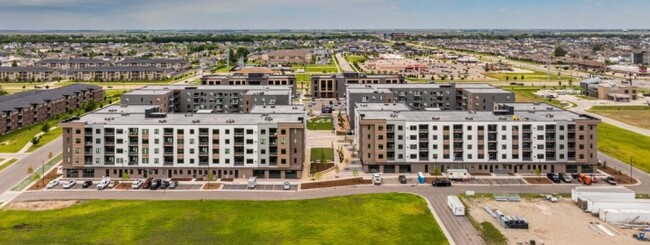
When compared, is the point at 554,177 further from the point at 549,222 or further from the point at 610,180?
the point at 549,222

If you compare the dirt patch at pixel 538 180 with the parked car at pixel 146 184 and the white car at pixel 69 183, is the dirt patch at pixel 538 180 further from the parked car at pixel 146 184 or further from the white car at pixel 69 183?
the white car at pixel 69 183

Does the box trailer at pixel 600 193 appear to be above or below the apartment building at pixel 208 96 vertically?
below

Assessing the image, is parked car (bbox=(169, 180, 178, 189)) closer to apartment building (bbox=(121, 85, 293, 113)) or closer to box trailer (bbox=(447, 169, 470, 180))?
box trailer (bbox=(447, 169, 470, 180))

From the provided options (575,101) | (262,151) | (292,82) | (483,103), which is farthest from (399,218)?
(575,101)

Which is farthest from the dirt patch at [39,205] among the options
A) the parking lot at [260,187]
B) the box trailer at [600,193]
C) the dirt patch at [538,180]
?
the box trailer at [600,193]

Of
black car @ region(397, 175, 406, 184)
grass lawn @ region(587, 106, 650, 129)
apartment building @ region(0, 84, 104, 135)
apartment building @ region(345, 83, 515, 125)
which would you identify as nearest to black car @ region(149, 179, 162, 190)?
black car @ region(397, 175, 406, 184)
